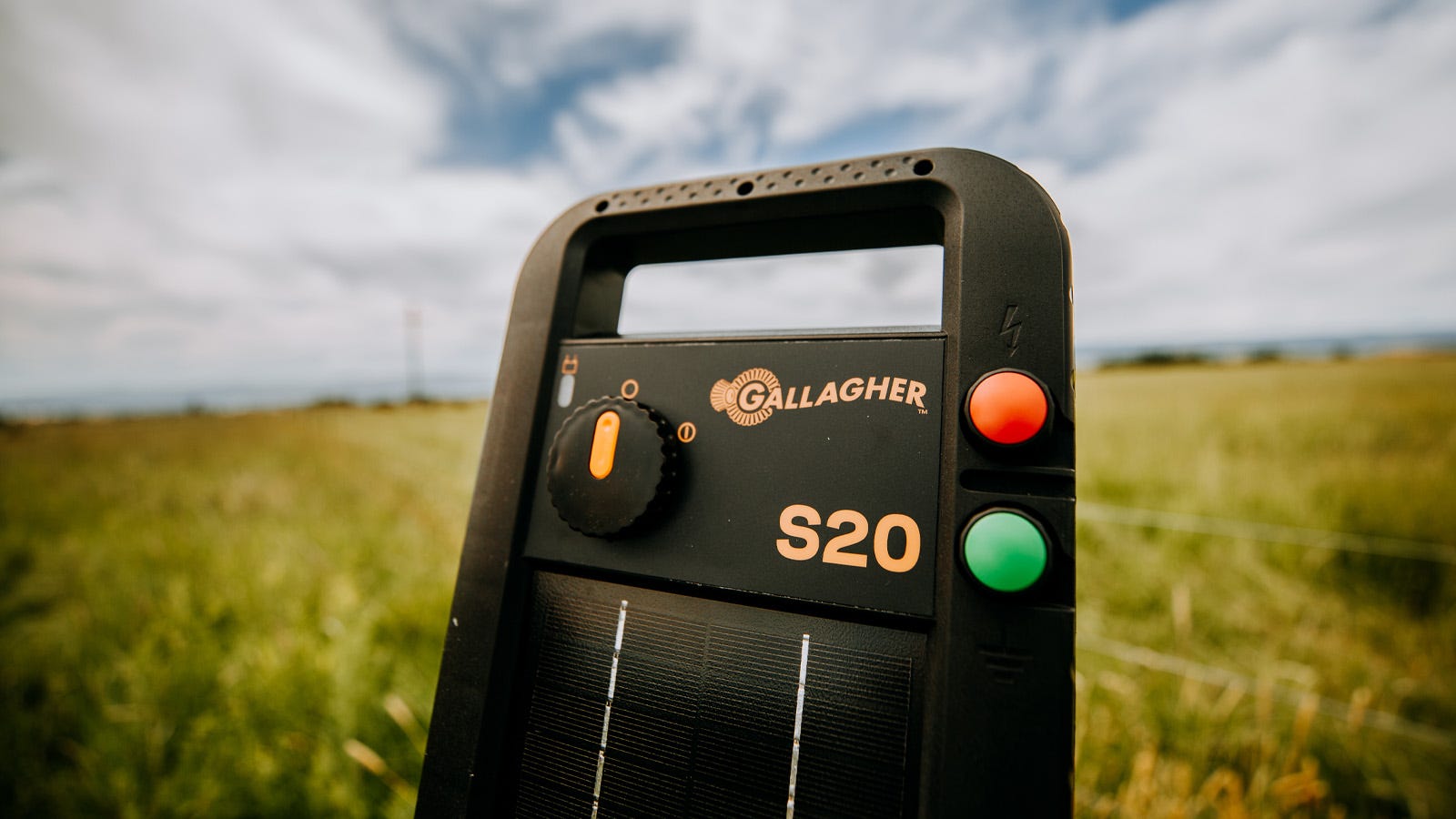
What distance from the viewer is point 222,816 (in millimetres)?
1627

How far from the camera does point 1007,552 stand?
23.9 inches

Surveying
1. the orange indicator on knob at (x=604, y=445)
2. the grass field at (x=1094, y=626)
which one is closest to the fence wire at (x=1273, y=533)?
the grass field at (x=1094, y=626)

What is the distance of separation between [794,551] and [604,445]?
11.8 inches

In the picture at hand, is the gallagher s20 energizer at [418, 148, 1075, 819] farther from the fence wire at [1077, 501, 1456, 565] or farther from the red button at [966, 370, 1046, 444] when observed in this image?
the fence wire at [1077, 501, 1456, 565]

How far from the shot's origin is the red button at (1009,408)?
0.63 m

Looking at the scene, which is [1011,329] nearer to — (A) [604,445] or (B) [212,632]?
(A) [604,445]

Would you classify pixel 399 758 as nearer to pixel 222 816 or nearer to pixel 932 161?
pixel 222 816

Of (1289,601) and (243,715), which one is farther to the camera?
(1289,601)

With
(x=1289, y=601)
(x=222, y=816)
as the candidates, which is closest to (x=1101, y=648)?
(x=1289, y=601)

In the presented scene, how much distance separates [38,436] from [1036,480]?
8483 mm

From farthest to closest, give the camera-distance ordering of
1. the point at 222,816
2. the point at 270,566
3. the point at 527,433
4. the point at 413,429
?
the point at 413,429
the point at 270,566
the point at 222,816
the point at 527,433

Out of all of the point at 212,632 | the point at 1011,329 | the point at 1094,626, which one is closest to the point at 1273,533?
the point at 1094,626

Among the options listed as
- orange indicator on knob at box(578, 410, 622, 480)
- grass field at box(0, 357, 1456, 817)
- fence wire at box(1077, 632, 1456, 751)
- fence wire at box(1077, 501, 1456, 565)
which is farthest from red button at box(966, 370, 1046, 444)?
fence wire at box(1077, 501, 1456, 565)

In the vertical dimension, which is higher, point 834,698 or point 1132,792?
point 834,698
